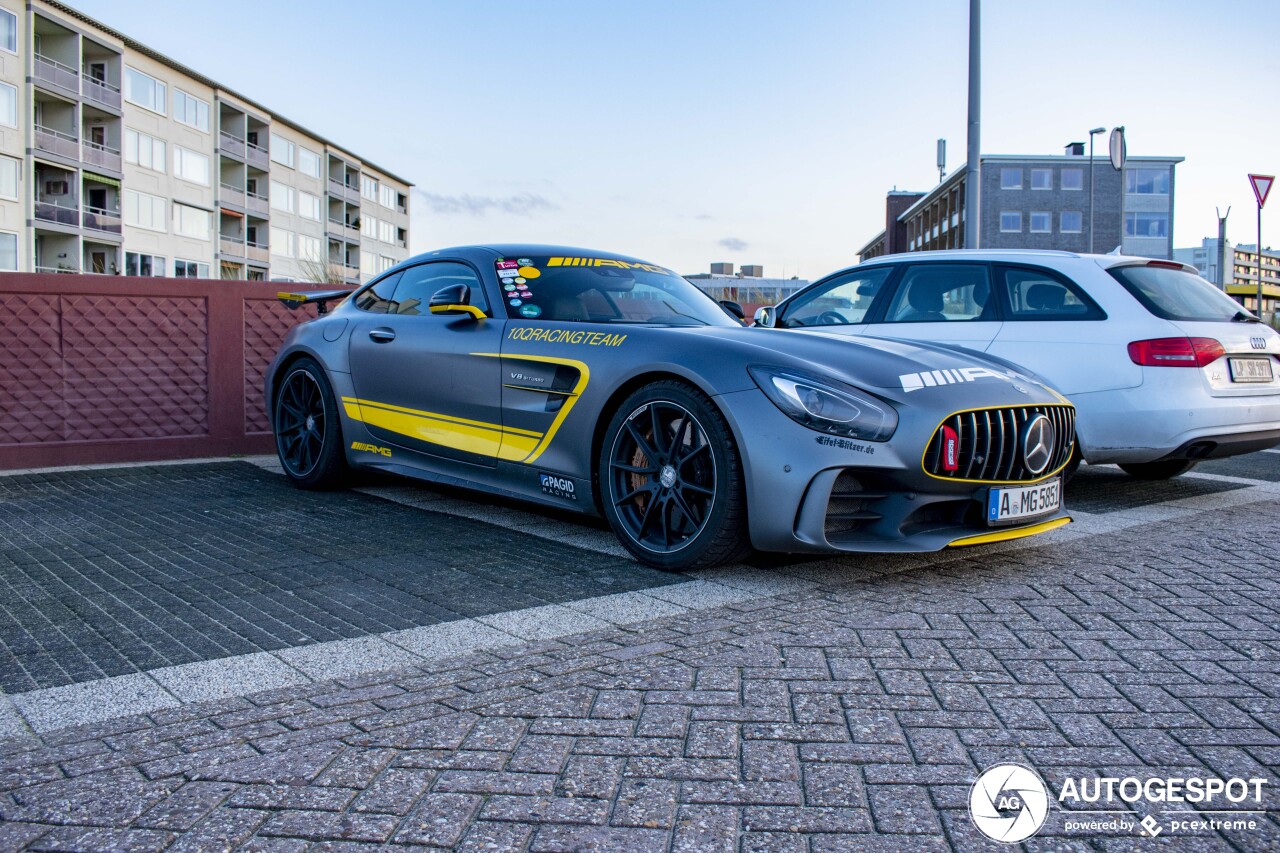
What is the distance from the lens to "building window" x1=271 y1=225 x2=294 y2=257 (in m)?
64.9

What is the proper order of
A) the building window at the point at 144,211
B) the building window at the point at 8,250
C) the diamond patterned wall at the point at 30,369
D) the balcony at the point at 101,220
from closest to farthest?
the diamond patterned wall at the point at 30,369
the building window at the point at 8,250
the balcony at the point at 101,220
the building window at the point at 144,211

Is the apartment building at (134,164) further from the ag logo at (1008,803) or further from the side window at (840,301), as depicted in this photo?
the ag logo at (1008,803)

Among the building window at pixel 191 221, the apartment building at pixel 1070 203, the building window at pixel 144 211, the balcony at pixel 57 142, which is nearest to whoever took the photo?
the balcony at pixel 57 142

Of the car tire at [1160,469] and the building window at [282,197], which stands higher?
the building window at [282,197]

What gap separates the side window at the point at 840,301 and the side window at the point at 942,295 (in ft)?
0.72

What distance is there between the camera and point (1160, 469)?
734 cm

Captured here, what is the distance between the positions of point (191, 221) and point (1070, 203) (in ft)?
185

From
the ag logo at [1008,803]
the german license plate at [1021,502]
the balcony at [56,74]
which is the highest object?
the balcony at [56,74]

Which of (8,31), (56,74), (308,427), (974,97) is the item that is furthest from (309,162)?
(308,427)

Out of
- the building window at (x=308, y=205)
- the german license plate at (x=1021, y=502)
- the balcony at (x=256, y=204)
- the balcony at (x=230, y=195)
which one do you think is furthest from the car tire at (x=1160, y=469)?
the building window at (x=308, y=205)

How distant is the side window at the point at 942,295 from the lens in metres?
6.44

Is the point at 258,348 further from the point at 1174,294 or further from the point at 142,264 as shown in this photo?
the point at 142,264

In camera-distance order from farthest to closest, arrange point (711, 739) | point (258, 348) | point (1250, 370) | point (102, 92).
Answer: point (102, 92)
point (258, 348)
point (1250, 370)
point (711, 739)

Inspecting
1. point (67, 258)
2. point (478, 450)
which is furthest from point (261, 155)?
point (478, 450)
